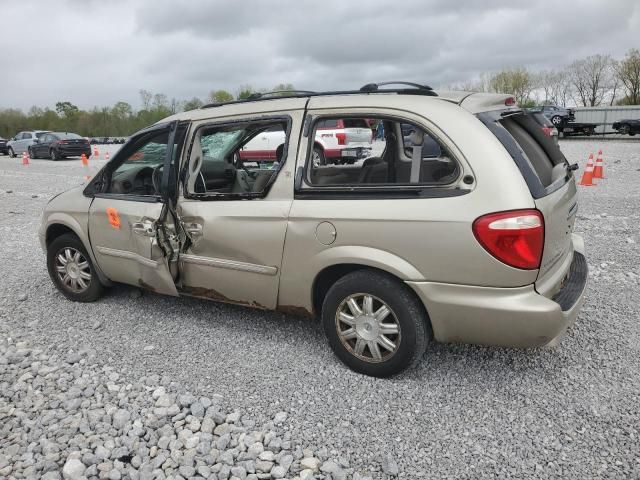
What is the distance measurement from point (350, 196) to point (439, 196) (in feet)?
1.82

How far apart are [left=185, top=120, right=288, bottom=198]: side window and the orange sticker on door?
774mm

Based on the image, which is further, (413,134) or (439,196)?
(413,134)

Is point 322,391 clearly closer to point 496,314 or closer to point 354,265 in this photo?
point 354,265

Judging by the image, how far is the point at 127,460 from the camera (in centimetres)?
265

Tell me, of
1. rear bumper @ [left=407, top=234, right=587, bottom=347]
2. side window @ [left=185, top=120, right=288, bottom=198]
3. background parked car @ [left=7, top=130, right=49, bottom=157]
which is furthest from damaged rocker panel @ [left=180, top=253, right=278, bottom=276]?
background parked car @ [left=7, top=130, right=49, bottom=157]

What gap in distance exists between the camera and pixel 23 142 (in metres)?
29.2

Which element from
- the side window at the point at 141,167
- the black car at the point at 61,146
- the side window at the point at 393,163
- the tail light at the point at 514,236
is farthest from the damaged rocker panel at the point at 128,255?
the black car at the point at 61,146

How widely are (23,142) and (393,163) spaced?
102ft

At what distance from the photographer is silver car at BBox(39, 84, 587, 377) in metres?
2.80

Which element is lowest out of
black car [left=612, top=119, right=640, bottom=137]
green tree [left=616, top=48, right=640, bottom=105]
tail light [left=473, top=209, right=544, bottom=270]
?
tail light [left=473, top=209, right=544, bottom=270]

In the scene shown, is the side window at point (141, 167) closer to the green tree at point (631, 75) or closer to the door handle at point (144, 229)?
the door handle at point (144, 229)

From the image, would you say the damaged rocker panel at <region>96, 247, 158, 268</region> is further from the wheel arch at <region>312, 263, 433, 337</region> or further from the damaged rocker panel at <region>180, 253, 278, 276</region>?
the wheel arch at <region>312, 263, 433, 337</region>

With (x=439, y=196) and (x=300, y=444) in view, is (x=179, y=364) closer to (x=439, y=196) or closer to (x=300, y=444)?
(x=300, y=444)

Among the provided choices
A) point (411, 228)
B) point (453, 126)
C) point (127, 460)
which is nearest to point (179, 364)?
point (127, 460)
